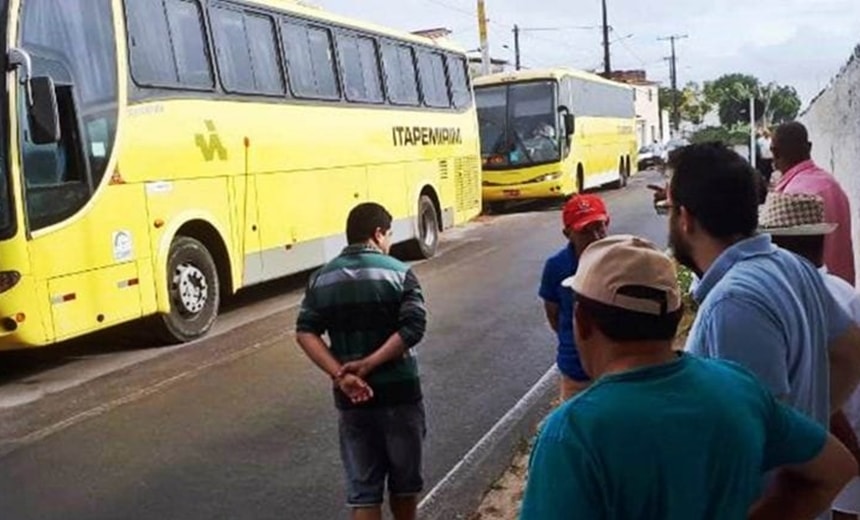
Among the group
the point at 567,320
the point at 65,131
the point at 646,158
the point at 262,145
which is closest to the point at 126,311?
the point at 65,131

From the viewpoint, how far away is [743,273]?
8.30 ft

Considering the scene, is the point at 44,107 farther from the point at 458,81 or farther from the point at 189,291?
the point at 458,81

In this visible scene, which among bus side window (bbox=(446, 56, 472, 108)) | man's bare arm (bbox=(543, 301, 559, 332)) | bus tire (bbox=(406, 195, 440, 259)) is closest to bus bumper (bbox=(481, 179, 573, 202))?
bus side window (bbox=(446, 56, 472, 108))

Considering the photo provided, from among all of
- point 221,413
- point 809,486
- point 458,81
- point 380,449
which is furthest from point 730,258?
point 458,81

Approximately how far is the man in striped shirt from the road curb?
100 centimetres

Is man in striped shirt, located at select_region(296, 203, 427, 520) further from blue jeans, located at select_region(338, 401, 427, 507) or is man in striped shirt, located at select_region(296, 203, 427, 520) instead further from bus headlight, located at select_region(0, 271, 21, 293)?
bus headlight, located at select_region(0, 271, 21, 293)

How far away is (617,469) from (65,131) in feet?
26.7

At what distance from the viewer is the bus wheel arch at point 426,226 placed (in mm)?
16406

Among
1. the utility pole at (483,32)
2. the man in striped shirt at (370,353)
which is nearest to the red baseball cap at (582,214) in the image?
the man in striped shirt at (370,353)

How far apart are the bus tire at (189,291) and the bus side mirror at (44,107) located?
2.10 meters

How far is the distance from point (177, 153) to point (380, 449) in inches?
261

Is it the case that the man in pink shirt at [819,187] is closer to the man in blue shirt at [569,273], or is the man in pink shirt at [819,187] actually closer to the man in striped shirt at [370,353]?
the man in blue shirt at [569,273]

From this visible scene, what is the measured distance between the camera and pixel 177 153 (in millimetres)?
10414

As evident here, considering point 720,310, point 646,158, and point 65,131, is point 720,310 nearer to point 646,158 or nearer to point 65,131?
point 65,131
